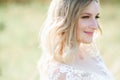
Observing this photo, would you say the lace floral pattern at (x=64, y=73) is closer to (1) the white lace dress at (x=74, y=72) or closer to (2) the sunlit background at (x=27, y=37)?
(1) the white lace dress at (x=74, y=72)

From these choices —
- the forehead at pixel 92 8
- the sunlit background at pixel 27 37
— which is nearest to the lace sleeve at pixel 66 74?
the forehead at pixel 92 8

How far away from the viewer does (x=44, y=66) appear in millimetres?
3209

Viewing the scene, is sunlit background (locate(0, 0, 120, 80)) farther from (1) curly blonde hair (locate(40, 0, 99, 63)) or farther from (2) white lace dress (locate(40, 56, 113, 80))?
(1) curly blonde hair (locate(40, 0, 99, 63))

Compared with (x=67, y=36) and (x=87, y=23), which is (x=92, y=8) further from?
(x=67, y=36)

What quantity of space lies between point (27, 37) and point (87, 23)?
19.8 ft

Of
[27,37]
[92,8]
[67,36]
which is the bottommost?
[27,37]

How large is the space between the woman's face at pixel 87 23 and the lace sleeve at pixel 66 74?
15cm

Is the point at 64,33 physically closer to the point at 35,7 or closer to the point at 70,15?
the point at 70,15

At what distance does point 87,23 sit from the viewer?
124 inches

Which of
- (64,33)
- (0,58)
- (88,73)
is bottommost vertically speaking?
(0,58)

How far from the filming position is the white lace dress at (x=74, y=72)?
3135 mm

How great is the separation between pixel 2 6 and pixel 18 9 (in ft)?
2.06

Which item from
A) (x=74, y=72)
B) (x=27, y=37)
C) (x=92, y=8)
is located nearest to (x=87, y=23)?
(x=92, y=8)

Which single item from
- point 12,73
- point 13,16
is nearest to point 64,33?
point 12,73
